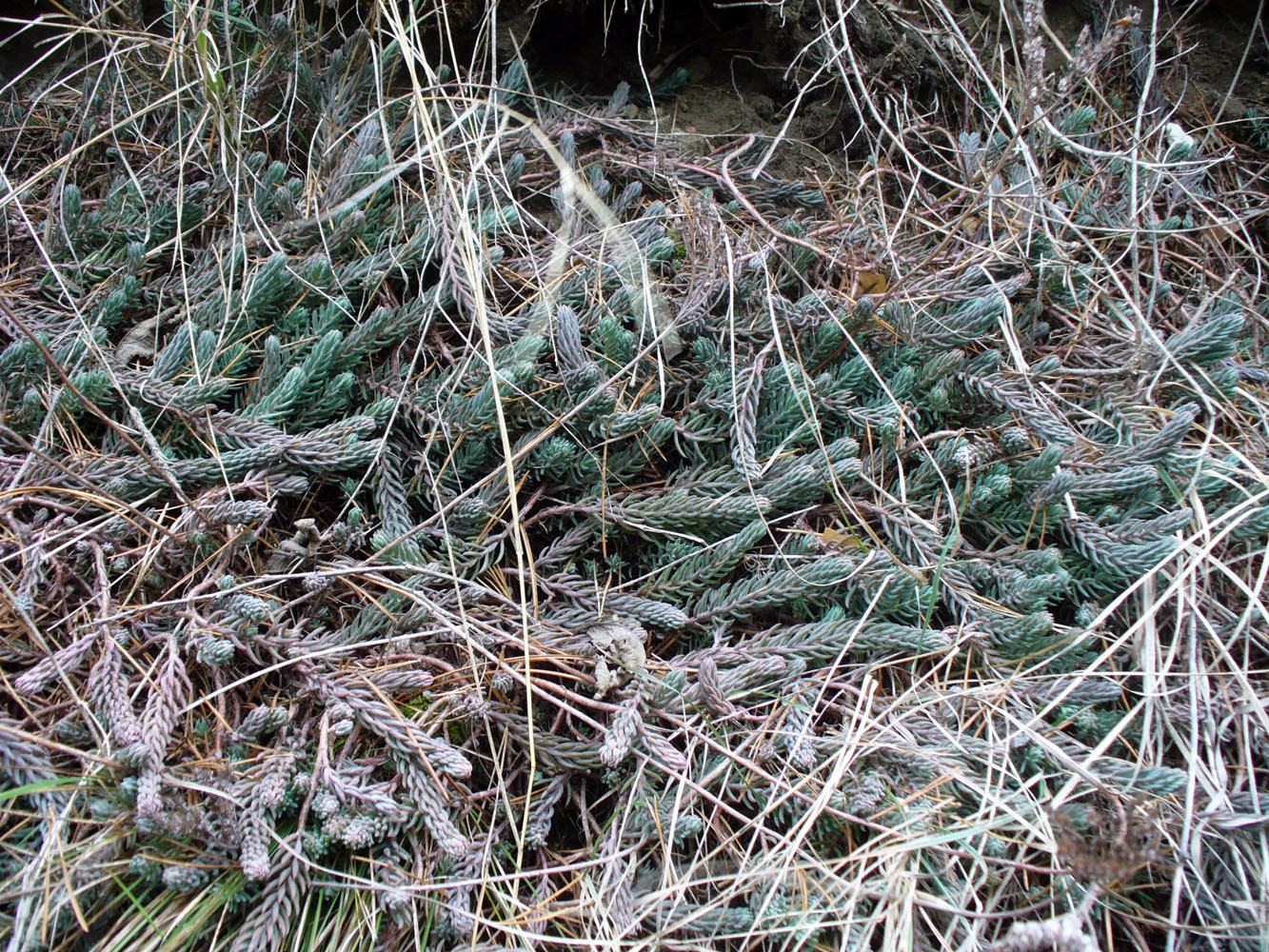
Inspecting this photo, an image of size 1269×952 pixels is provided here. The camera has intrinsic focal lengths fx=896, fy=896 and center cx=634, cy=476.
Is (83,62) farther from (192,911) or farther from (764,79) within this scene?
(192,911)

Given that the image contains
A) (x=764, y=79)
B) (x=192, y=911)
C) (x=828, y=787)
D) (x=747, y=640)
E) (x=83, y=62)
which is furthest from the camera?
(x=764, y=79)

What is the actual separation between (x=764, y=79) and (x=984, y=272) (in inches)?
42.1

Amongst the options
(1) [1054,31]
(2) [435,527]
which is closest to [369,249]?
(2) [435,527]

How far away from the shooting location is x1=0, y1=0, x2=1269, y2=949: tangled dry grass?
1.50 m

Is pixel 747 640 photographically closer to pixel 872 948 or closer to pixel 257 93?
pixel 872 948

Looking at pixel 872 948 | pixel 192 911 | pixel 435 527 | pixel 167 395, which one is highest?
pixel 167 395

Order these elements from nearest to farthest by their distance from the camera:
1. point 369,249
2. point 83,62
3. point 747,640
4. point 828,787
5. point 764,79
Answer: point 828,787 → point 747,640 → point 369,249 → point 83,62 → point 764,79

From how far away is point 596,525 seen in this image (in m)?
1.91

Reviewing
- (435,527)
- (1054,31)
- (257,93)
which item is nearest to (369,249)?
(257,93)

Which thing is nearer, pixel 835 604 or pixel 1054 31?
pixel 835 604

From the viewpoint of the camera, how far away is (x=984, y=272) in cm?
228

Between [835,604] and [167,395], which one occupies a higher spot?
[167,395]

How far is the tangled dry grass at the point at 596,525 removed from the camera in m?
1.50

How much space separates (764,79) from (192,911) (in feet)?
8.82
